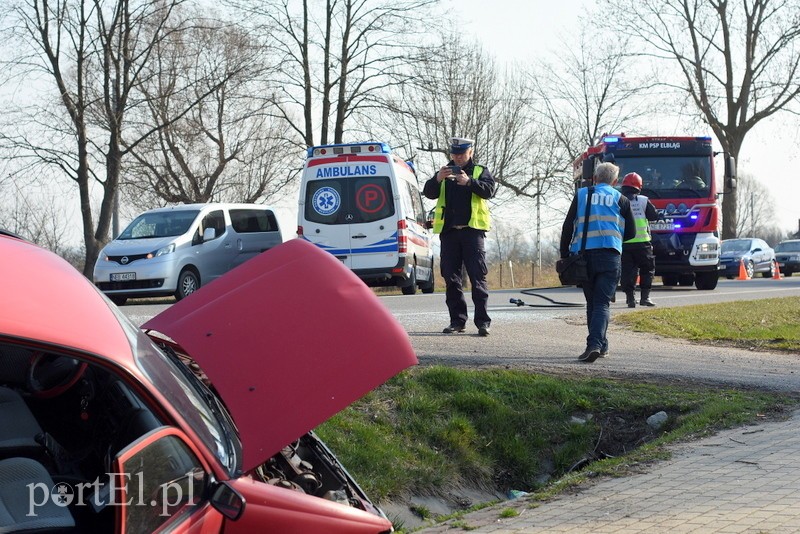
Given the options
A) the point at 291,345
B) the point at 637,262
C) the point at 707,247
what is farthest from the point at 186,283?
the point at 291,345

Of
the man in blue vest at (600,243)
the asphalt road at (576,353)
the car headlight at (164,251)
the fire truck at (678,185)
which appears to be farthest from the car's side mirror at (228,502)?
the fire truck at (678,185)

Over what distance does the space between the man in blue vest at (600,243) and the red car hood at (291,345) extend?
585 cm

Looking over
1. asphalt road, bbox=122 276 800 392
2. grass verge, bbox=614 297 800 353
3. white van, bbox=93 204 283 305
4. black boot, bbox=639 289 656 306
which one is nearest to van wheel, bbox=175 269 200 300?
white van, bbox=93 204 283 305

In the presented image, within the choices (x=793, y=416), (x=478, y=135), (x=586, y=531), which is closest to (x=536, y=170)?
(x=478, y=135)

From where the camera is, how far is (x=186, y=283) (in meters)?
17.6

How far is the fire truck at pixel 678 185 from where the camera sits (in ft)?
65.7

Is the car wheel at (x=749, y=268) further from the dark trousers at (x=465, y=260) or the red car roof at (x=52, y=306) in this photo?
the red car roof at (x=52, y=306)

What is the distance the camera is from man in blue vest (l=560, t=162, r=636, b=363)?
9242 mm

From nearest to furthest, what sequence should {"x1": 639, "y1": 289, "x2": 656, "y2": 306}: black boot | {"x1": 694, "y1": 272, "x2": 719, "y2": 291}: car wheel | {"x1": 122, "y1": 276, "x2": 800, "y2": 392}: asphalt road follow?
{"x1": 122, "y1": 276, "x2": 800, "y2": 392}: asphalt road
{"x1": 639, "y1": 289, "x2": 656, "y2": 306}: black boot
{"x1": 694, "y1": 272, "x2": 719, "y2": 291}: car wheel

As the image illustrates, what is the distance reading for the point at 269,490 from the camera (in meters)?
2.89

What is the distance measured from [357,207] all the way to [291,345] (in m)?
15.7

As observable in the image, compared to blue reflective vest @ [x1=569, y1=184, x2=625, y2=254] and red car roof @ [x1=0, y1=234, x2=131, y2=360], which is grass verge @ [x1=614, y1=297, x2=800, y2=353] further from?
red car roof @ [x1=0, y1=234, x2=131, y2=360]

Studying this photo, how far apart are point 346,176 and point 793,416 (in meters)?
12.8

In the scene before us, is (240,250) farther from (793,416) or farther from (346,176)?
(793,416)
